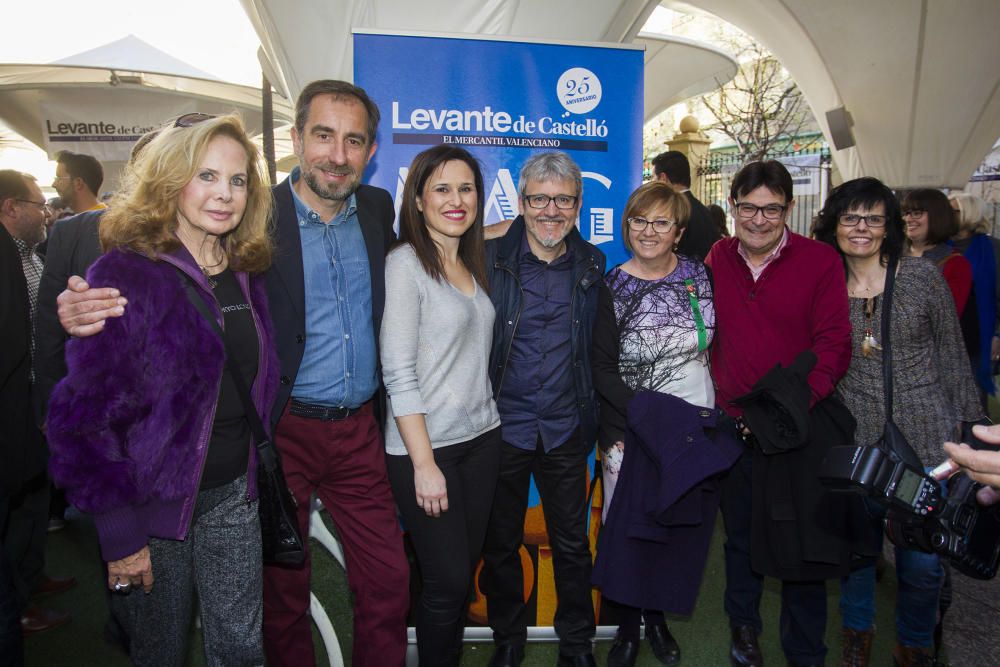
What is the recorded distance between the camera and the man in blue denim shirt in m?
2.66

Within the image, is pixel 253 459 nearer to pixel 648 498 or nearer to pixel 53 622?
pixel 648 498

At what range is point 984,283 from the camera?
4.85m

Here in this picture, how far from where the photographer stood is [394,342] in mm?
2281

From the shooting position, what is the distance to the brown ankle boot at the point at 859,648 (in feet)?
9.61

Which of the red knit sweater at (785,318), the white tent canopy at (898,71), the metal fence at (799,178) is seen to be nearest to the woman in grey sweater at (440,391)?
the red knit sweater at (785,318)

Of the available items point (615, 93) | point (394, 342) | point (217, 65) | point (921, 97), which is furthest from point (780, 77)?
point (394, 342)

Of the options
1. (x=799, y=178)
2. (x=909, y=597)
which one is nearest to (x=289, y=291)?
(x=909, y=597)

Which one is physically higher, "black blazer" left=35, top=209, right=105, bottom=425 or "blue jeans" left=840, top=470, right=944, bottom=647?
"black blazer" left=35, top=209, right=105, bottom=425

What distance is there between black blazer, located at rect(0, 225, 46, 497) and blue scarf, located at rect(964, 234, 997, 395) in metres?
5.33

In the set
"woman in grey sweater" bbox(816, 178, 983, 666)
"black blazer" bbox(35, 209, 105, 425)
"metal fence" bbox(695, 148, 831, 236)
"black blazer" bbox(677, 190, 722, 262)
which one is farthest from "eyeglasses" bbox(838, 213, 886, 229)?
Answer: "metal fence" bbox(695, 148, 831, 236)

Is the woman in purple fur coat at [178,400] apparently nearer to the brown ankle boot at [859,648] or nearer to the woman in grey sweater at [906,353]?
the woman in grey sweater at [906,353]

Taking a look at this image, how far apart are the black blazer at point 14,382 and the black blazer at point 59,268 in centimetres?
21

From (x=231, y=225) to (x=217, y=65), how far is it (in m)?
6.47

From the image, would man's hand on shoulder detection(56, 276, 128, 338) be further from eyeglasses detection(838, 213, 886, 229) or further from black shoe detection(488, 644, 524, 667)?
eyeglasses detection(838, 213, 886, 229)
